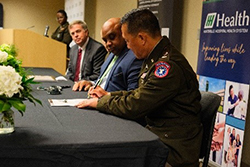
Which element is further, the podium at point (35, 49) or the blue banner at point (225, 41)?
the podium at point (35, 49)

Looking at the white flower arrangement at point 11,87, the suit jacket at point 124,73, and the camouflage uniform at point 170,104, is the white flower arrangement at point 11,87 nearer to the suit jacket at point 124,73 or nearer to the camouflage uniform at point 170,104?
the camouflage uniform at point 170,104

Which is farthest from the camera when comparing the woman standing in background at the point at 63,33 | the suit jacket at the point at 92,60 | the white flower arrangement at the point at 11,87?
the woman standing in background at the point at 63,33

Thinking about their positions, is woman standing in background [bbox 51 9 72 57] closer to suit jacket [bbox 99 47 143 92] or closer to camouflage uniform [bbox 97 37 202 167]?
suit jacket [bbox 99 47 143 92]

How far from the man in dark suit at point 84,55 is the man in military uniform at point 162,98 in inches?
69.4

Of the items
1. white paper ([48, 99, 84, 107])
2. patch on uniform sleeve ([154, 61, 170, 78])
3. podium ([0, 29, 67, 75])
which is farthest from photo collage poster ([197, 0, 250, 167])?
podium ([0, 29, 67, 75])

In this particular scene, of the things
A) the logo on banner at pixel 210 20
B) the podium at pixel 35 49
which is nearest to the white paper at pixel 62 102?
the logo on banner at pixel 210 20

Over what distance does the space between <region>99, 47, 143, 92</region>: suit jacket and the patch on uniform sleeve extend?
0.56 meters

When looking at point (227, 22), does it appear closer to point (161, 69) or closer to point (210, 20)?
point (210, 20)

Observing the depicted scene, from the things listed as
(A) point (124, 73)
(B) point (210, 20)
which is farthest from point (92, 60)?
(A) point (124, 73)

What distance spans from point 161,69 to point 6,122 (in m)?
0.72

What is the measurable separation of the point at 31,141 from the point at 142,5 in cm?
349

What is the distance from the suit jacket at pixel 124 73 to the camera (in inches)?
85.7

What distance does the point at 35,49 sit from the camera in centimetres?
509

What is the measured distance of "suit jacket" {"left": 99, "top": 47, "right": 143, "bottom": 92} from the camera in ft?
7.14
